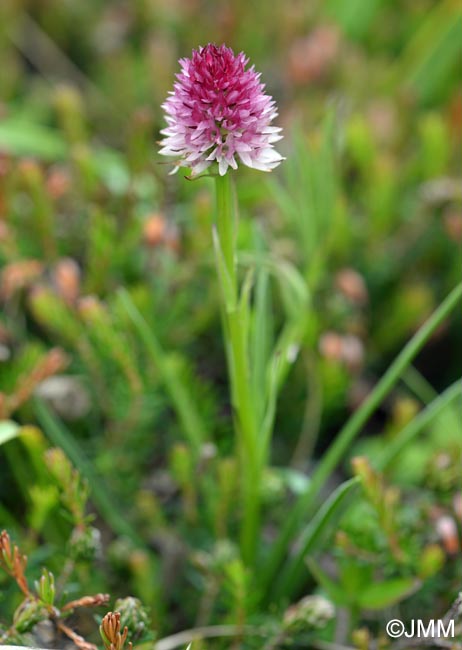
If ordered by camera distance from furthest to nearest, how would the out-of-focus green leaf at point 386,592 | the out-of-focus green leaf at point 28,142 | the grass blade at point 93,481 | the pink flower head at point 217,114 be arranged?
the out-of-focus green leaf at point 28,142, the grass blade at point 93,481, the out-of-focus green leaf at point 386,592, the pink flower head at point 217,114

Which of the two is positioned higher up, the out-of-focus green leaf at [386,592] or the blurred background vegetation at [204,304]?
the blurred background vegetation at [204,304]

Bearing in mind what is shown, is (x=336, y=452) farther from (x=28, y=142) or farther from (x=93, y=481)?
(x=28, y=142)

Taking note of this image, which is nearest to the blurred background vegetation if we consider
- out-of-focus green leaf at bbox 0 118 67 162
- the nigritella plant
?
out-of-focus green leaf at bbox 0 118 67 162

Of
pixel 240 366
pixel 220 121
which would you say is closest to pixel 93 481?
pixel 240 366

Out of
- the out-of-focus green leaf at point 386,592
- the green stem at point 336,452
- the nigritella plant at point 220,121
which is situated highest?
the nigritella plant at point 220,121

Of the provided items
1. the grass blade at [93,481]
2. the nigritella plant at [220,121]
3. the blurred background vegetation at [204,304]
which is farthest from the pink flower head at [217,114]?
the grass blade at [93,481]

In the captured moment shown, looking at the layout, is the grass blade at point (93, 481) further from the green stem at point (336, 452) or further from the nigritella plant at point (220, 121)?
the nigritella plant at point (220, 121)

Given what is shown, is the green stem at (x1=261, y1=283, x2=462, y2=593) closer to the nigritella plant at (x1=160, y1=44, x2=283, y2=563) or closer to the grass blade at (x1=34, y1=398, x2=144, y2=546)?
the grass blade at (x1=34, y1=398, x2=144, y2=546)
